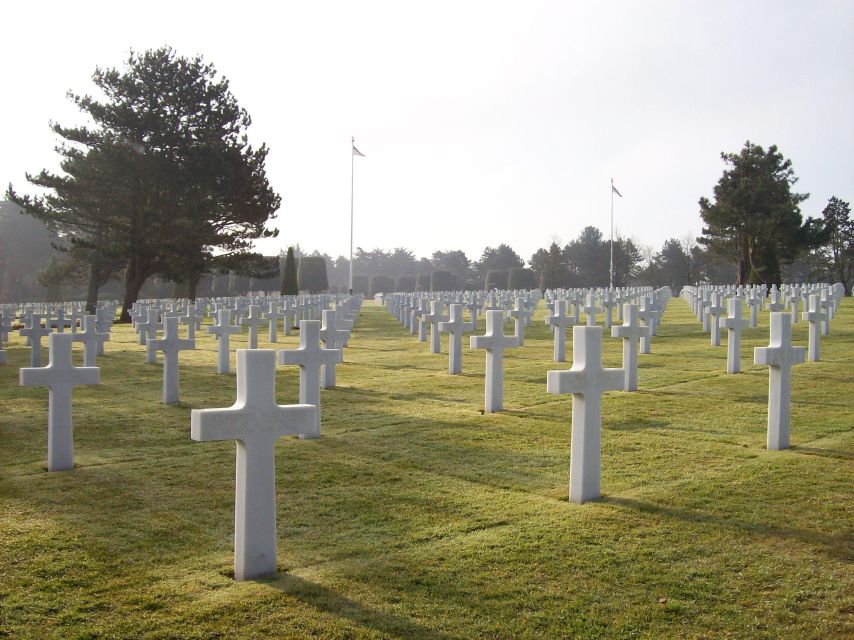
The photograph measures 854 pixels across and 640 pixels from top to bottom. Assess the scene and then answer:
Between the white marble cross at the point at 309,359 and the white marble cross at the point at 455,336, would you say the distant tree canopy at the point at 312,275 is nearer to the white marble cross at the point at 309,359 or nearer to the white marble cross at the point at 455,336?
the white marble cross at the point at 455,336

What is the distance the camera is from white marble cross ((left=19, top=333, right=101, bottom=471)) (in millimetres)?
6254

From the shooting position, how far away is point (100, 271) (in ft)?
121

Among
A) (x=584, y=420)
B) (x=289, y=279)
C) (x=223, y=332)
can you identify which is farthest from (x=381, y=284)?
(x=584, y=420)

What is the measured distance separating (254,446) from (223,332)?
9.06 m

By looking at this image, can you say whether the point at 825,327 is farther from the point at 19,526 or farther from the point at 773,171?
the point at 773,171

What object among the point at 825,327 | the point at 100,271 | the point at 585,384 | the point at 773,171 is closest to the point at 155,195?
the point at 100,271

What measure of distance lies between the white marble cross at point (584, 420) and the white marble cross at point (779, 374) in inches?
72.8

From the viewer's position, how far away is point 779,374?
663 cm

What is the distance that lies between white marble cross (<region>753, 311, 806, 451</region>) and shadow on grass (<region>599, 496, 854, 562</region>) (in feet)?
6.51

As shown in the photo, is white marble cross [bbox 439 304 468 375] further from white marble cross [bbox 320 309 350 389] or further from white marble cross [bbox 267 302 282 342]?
white marble cross [bbox 267 302 282 342]

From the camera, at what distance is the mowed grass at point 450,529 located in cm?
357

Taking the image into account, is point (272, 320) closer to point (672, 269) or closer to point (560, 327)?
point (560, 327)

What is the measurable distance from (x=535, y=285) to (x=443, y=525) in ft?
229

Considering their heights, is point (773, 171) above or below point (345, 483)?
above
